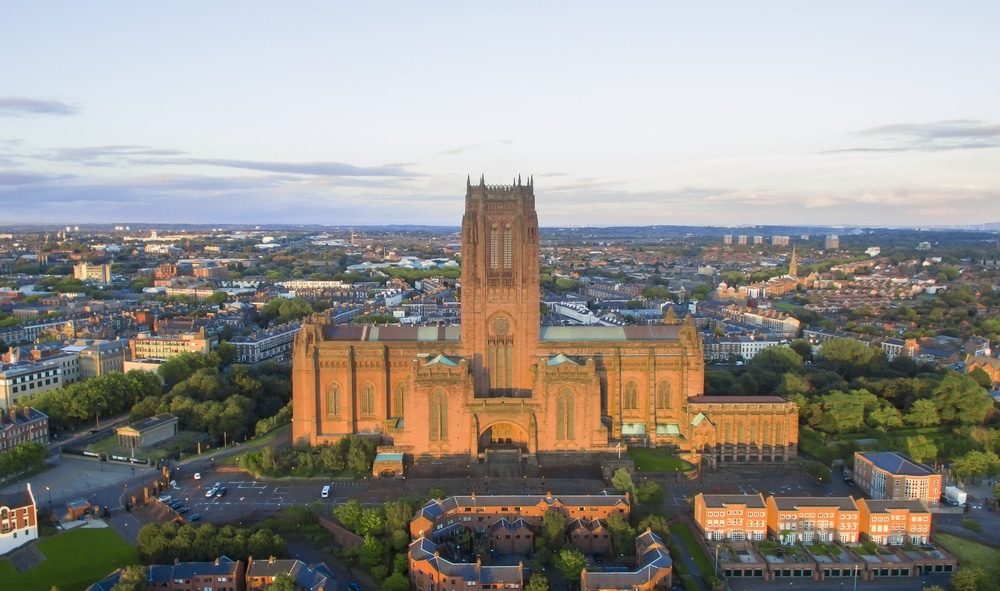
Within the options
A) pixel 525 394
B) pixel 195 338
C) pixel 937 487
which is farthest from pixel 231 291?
pixel 937 487

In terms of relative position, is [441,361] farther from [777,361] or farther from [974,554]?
[777,361]

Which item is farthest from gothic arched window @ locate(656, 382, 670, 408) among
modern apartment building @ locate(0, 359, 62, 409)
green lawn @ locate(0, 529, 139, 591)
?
modern apartment building @ locate(0, 359, 62, 409)

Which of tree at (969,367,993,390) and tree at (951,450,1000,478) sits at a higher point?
tree at (969,367,993,390)

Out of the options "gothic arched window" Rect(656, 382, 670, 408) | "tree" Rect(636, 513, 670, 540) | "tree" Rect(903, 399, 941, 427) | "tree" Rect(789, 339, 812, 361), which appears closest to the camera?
"tree" Rect(636, 513, 670, 540)

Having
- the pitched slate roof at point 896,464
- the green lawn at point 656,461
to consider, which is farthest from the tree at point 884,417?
the green lawn at point 656,461

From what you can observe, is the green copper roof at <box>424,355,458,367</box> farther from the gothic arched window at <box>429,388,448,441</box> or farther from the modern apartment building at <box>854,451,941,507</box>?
the modern apartment building at <box>854,451,941,507</box>

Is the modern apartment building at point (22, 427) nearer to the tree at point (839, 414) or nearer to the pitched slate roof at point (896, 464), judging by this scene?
the pitched slate roof at point (896, 464)

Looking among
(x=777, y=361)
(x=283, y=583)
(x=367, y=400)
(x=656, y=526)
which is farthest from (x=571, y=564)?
(x=777, y=361)
